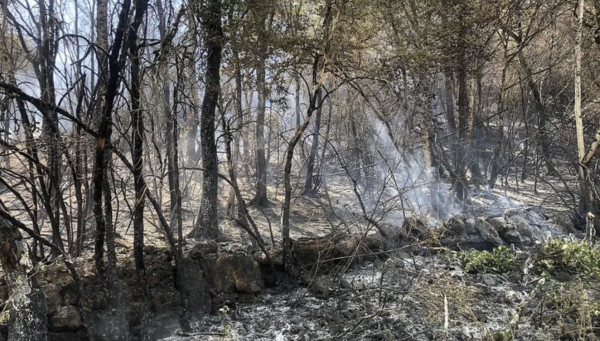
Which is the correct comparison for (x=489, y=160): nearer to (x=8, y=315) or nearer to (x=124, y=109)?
(x=124, y=109)

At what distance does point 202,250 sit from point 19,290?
1976 mm

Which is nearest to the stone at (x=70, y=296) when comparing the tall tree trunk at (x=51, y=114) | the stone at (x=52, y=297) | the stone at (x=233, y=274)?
the stone at (x=52, y=297)

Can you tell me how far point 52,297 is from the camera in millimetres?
4109

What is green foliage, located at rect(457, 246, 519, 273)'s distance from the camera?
5812 mm

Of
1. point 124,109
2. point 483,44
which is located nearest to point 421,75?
point 483,44

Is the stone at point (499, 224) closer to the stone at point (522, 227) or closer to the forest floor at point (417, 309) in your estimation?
the stone at point (522, 227)

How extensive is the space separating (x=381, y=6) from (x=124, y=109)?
5365 millimetres

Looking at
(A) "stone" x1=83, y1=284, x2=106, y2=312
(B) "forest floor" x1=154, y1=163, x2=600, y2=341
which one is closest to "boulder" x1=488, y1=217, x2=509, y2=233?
(B) "forest floor" x1=154, y1=163, x2=600, y2=341

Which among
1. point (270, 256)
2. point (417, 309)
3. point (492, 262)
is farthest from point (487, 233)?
point (270, 256)

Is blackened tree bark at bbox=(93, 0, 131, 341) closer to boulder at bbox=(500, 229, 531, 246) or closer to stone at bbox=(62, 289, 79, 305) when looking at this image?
stone at bbox=(62, 289, 79, 305)

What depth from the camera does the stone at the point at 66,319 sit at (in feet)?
13.3

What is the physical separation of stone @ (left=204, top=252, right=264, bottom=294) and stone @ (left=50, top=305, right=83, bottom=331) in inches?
54.7

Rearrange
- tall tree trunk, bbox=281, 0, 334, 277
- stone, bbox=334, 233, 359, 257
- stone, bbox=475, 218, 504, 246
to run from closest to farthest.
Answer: tall tree trunk, bbox=281, 0, 334, 277 < stone, bbox=334, 233, 359, 257 < stone, bbox=475, 218, 504, 246

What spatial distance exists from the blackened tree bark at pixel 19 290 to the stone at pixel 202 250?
5.57 feet
